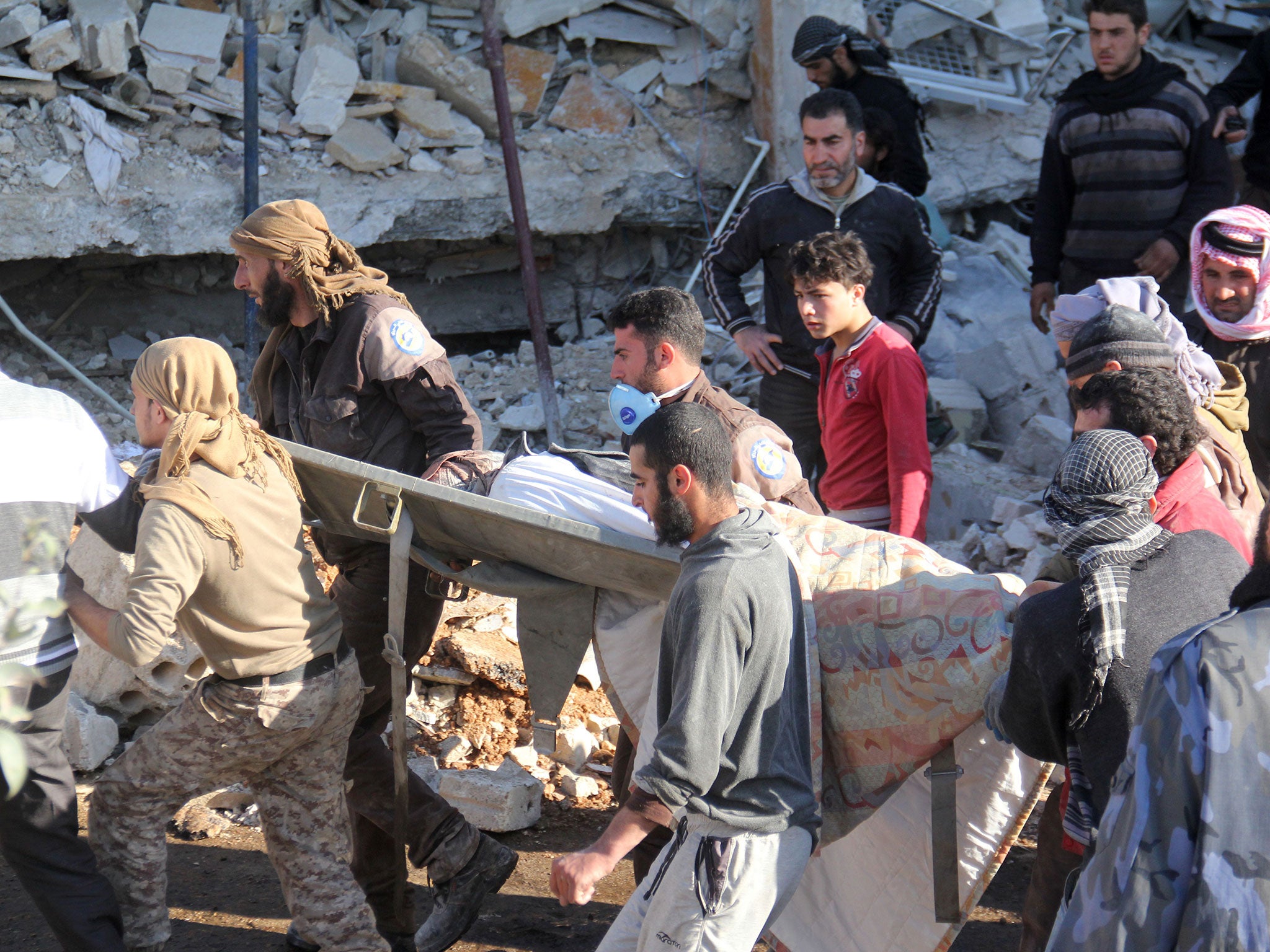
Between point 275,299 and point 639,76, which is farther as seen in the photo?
point 639,76

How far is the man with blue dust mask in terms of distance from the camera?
2.73 m

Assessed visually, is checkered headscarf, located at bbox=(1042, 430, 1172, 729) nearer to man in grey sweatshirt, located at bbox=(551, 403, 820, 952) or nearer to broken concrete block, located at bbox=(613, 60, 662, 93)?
man in grey sweatshirt, located at bbox=(551, 403, 820, 952)

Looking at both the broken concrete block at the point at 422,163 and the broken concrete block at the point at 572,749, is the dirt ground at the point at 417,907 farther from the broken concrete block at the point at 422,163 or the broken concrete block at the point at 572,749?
the broken concrete block at the point at 422,163

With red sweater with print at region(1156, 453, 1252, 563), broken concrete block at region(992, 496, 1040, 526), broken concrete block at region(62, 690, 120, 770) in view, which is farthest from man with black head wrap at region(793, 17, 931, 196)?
broken concrete block at region(62, 690, 120, 770)

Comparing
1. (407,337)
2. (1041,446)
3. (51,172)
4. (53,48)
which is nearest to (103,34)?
(53,48)

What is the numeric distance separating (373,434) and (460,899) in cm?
136

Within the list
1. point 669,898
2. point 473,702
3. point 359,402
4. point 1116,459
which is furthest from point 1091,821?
point 473,702

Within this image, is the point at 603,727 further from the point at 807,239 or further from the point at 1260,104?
the point at 1260,104

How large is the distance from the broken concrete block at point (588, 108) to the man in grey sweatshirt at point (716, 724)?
233 inches

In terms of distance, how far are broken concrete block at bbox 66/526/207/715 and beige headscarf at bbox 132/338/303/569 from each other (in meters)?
2.01

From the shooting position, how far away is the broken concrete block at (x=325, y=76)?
23.4 feet

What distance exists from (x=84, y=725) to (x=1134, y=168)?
480cm

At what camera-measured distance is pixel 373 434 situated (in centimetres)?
327

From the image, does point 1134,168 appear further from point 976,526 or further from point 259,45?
point 259,45
